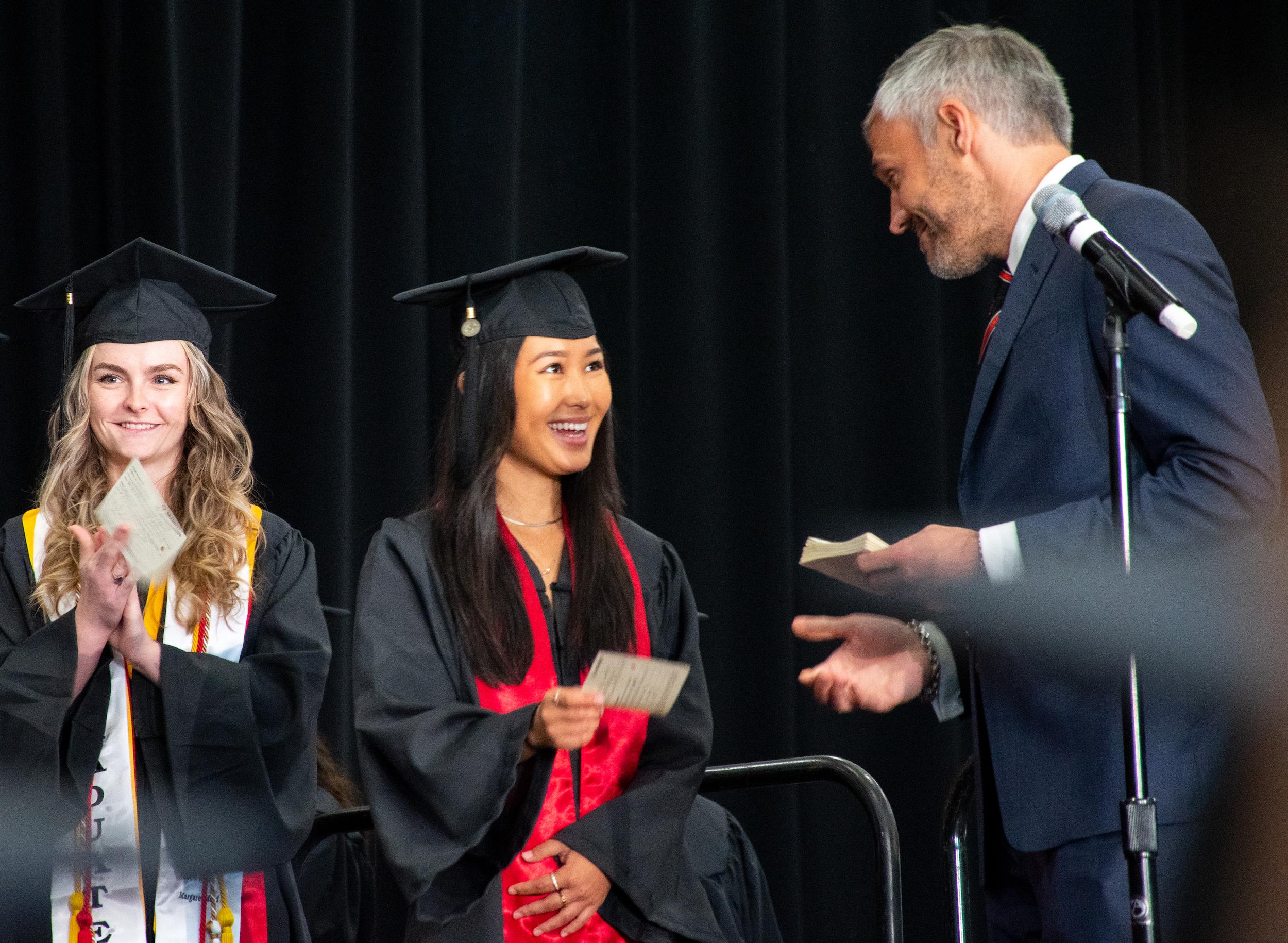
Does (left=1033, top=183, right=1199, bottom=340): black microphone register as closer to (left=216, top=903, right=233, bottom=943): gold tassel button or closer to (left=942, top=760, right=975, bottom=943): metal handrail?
(left=942, top=760, right=975, bottom=943): metal handrail

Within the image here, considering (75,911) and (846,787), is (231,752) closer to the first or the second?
(75,911)

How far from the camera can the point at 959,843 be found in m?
2.74

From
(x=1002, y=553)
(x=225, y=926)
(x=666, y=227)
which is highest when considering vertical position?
(x=666, y=227)

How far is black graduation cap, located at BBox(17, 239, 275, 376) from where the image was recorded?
3.02 metres

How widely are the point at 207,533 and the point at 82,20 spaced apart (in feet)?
5.87

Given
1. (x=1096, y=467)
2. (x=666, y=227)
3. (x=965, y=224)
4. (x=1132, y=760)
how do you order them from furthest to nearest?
(x=666, y=227) < (x=965, y=224) < (x=1096, y=467) < (x=1132, y=760)

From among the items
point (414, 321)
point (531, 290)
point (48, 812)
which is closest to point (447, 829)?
point (48, 812)

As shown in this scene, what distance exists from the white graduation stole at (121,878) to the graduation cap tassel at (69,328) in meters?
0.47

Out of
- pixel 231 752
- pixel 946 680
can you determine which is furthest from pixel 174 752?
pixel 946 680

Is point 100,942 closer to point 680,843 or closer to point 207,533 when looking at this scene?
point 207,533

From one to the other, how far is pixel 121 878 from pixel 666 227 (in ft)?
8.57

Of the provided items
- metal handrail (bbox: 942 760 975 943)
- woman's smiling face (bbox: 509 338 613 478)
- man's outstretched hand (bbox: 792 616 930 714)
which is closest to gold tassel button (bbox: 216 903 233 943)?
woman's smiling face (bbox: 509 338 613 478)

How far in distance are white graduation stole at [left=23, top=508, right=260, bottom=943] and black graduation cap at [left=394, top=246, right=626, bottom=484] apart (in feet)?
2.40

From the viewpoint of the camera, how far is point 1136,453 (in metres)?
2.27
